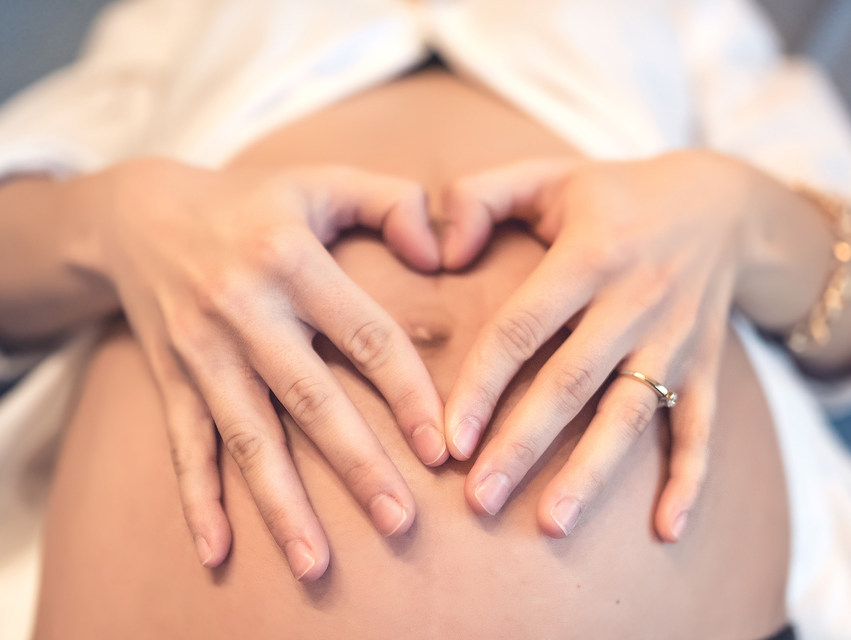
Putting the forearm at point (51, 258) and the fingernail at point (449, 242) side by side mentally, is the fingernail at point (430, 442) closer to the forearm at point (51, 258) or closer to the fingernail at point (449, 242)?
the fingernail at point (449, 242)

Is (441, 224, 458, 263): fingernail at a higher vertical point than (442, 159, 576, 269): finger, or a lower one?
lower

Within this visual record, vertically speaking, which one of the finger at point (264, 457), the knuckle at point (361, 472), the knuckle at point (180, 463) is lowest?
the knuckle at point (180, 463)

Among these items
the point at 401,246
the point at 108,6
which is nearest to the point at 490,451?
the point at 401,246

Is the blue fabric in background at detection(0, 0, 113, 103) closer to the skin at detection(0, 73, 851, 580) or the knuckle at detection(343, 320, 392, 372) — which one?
the skin at detection(0, 73, 851, 580)

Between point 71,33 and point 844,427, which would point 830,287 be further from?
point 71,33

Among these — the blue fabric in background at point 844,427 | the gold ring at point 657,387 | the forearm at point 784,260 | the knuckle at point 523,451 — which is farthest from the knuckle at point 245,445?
the blue fabric in background at point 844,427

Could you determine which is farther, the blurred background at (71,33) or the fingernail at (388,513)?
the blurred background at (71,33)

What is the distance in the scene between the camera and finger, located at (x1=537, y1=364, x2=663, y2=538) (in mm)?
429

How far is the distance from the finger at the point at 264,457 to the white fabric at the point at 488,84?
1.26 feet

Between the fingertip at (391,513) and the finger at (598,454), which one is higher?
the finger at (598,454)

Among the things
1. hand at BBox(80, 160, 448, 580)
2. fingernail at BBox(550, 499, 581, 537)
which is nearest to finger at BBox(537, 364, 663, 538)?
fingernail at BBox(550, 499, 581, 537)

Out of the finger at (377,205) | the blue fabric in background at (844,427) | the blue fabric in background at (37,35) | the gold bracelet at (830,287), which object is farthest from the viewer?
the blue fabric in background at (37,35)

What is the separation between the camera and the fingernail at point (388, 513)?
A: 41 cm

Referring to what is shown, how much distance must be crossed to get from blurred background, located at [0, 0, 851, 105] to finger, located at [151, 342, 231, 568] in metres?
1.10
